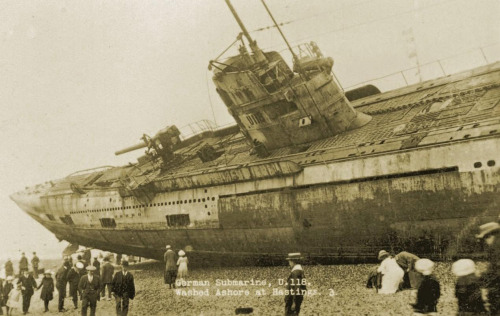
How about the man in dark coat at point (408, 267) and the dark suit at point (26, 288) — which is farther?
the dark suit at point (26, 288)

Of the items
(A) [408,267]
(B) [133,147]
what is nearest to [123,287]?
(A) [408,267]

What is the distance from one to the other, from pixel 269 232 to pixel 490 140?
7.67 metres

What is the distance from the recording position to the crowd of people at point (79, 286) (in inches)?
362

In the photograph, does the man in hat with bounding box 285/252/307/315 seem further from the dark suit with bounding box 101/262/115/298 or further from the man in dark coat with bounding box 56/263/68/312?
the man in dark coat with bounding box 56/263/68/312

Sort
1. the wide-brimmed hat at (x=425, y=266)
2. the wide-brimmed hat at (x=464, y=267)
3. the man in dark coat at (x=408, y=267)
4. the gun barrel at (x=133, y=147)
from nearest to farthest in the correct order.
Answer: the wide-brimmed hat at (x=464, y=267) → the wide-brimmed hat at (x=425, y=266) → the man in dark coat at (x=408, y=267) → the gun barrel at (x=133, y=147)

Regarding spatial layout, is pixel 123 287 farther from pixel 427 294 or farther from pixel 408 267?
pixel 427 294

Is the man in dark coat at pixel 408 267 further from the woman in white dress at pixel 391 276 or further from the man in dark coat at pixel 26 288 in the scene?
the man in dark coat at pixel 26 288

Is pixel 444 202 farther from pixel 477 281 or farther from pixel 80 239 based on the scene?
pixel 80 239

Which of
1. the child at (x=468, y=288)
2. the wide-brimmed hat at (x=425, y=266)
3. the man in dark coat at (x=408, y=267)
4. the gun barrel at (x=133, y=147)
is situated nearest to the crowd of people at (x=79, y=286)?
the man in dark coat at (x=408, y=267)

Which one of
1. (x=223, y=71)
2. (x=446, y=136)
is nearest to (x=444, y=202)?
(x=446, y=136)

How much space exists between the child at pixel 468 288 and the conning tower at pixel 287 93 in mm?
10716

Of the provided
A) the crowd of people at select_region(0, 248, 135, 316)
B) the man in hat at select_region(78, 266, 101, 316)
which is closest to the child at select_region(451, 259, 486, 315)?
the crowd of people at select_region(0, 248, 135, 316)

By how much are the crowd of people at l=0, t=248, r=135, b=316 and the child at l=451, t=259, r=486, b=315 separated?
7342 mm

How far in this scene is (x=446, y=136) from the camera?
404 inches
